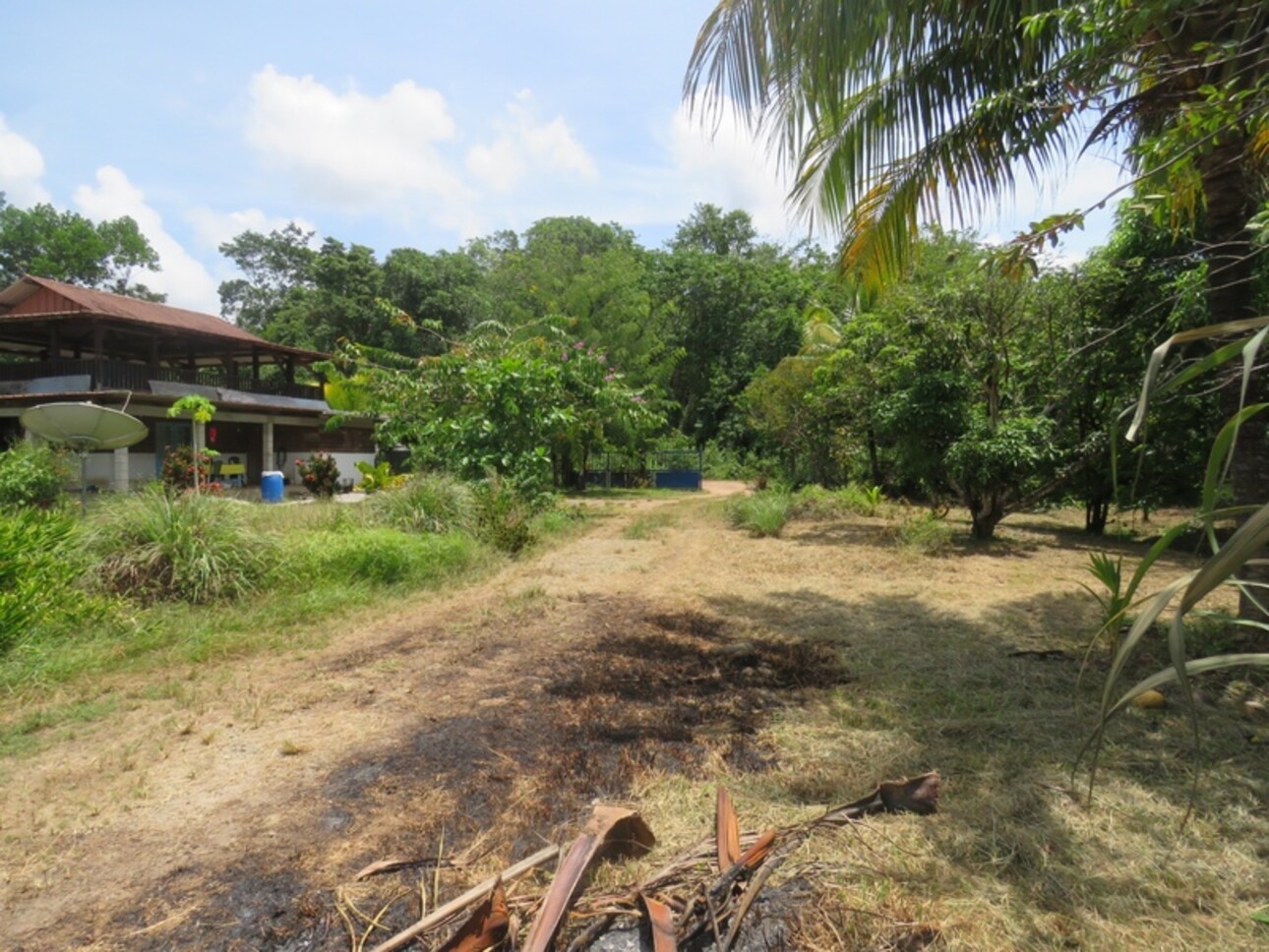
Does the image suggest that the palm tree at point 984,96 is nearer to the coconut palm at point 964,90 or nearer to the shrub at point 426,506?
the coconut palm at point 964,90

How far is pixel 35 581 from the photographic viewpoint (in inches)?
209

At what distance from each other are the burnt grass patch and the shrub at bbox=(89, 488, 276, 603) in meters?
3.17

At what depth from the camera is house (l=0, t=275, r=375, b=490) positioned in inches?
688

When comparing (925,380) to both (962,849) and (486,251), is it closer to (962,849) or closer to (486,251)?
(962,849)

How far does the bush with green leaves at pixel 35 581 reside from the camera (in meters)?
4.86

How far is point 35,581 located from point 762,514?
29.4 feet

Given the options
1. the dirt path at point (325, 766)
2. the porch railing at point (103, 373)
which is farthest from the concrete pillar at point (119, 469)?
the dirt path at point (325, 766)

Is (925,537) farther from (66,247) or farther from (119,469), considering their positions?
(66,247)

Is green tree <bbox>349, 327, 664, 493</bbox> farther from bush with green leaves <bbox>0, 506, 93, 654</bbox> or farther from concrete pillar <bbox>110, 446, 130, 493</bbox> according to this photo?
concrete pillar <bbox>110, 446, 130, 493</bbox>

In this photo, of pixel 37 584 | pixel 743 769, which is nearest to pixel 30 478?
pixel 37 584

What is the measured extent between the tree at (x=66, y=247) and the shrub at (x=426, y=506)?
34.1 meters

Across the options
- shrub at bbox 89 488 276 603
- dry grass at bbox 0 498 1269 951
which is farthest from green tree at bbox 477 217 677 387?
dry grass at bbox 0 498 1269 951

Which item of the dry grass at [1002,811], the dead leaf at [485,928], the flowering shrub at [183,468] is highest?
the flowering shrub at [183,468]

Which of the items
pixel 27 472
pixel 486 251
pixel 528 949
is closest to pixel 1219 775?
pixel 528 949
